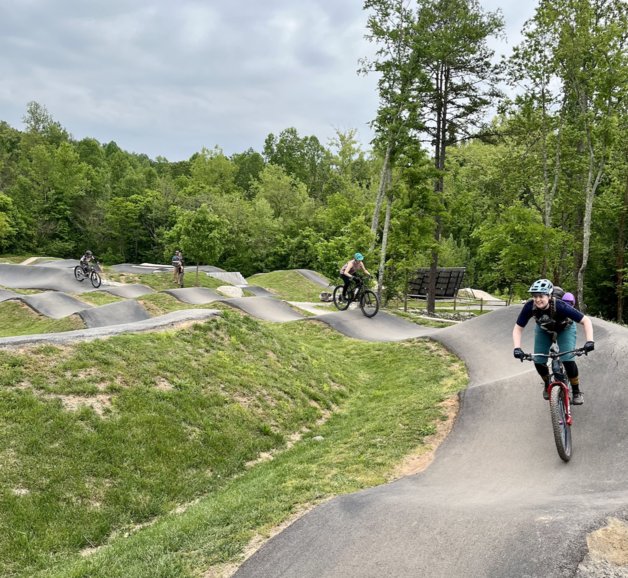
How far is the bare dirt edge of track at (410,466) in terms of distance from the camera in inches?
166

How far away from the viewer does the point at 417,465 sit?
664 centimetres

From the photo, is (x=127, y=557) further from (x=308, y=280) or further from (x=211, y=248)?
(x=308, y=280)

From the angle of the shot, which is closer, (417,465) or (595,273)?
(417,465)

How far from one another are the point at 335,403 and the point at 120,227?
49209mm

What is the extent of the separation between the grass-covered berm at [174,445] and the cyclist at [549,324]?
2.34 meters

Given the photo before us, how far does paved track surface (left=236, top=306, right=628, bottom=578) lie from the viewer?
11.9 feet

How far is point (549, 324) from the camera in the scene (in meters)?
6.28

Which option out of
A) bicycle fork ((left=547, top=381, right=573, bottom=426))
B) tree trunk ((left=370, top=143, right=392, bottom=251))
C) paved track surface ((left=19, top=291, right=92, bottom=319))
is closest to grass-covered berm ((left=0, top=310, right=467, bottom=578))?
bicycle fork ((left=547, top=381, right=573, bottom=426))

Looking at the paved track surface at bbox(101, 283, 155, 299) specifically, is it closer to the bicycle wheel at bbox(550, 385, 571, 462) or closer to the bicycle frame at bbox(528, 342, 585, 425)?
the bicycle frame at bbox(528, 342, 585, 425)

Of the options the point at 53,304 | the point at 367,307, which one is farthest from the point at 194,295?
the point at 367,307

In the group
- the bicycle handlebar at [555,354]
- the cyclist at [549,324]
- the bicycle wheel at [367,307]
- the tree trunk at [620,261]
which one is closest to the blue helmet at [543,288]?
the cyclist at [549,324]

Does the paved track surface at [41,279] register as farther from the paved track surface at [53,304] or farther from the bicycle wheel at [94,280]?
the paved track surface at [53,304]

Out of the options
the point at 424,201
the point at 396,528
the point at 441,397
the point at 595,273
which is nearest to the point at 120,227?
the point at 424,201

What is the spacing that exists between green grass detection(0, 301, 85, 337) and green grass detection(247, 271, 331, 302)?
17898mm
